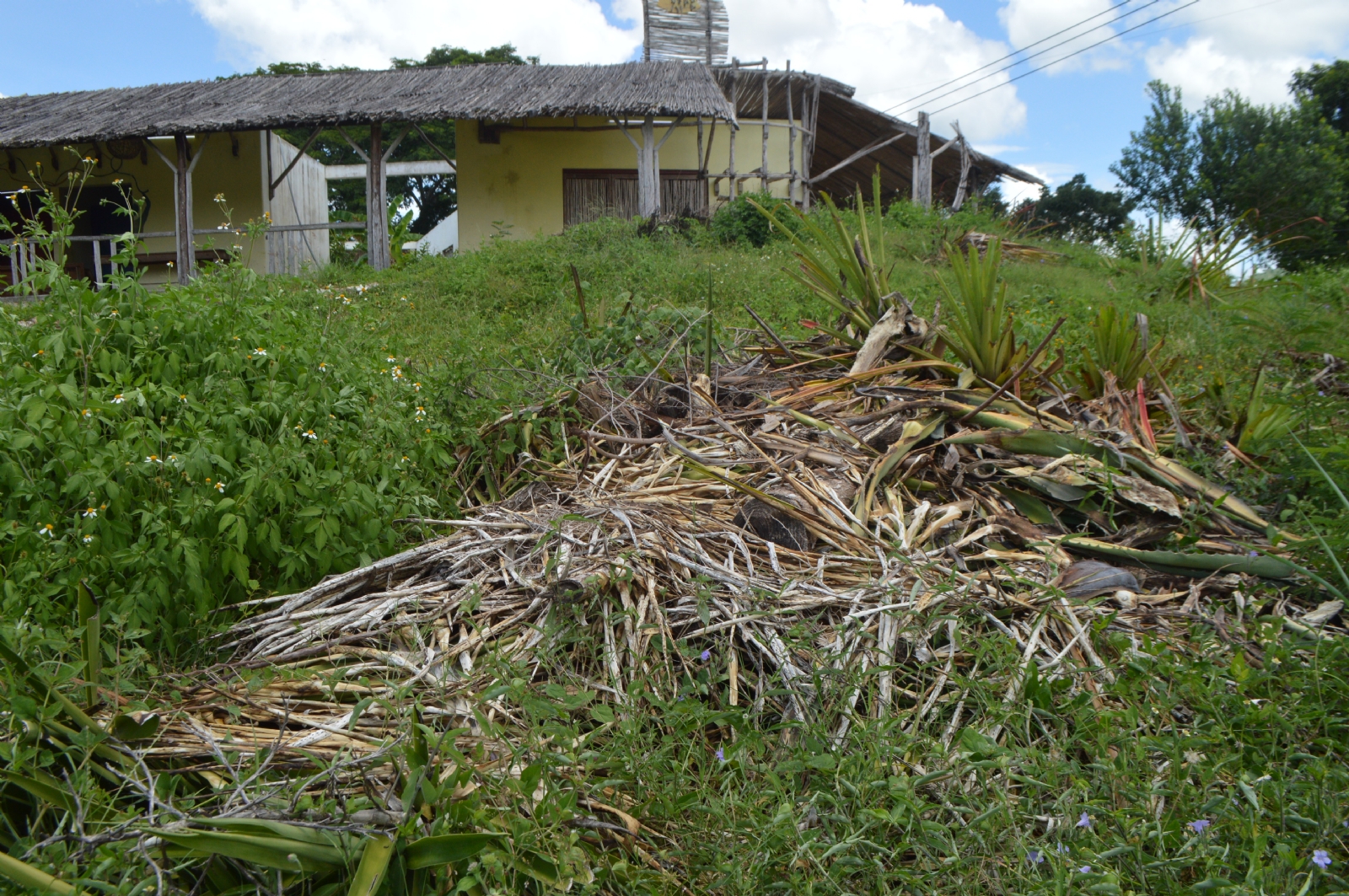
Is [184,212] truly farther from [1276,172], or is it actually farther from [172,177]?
[1276,172]

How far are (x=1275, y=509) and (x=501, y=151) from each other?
13.2 meters

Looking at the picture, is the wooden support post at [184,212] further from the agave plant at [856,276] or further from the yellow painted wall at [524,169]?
the agave plant at [856,276]

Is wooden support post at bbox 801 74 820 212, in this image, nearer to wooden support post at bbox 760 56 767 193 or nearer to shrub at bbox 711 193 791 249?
wooden support post at bbox 760 56 767 193

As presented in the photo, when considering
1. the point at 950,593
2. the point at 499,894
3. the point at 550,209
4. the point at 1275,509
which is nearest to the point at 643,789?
the point at 499,894

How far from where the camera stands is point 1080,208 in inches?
830

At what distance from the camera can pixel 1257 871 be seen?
1.45m

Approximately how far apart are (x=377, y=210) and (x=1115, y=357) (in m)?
11.6

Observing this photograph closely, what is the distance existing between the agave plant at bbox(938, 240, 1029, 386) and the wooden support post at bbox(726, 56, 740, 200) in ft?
40.4

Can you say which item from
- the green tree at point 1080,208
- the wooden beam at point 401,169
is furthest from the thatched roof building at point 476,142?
the green tree at point 1080,208

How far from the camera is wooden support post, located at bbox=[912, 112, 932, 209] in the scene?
16.1 m

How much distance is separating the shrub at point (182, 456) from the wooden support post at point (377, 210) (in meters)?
9.89

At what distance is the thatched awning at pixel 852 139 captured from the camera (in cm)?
1641

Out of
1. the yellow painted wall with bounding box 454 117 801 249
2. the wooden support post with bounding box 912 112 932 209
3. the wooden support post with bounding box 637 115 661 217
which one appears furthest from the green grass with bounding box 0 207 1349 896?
the wooden support post with bounding box 912 112 932 209

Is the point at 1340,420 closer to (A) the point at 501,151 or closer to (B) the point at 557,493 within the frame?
(B) the point at 557,493
